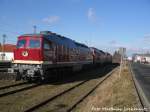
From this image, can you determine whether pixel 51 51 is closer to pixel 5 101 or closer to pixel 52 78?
pixel 52 78

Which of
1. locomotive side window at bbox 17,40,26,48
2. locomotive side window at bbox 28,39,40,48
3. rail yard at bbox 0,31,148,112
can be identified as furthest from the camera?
locomotive side window at bbox 17,40,26,48

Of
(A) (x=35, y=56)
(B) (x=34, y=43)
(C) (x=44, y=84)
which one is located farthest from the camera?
(C) (x=44, y=84)

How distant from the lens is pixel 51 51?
21.0 m

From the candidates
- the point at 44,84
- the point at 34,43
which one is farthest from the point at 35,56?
the point at 44,84

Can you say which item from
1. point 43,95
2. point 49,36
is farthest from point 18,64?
point 43,95

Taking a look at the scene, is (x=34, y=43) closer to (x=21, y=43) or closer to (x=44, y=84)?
(x=21, y=43)

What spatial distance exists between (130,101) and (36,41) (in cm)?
871

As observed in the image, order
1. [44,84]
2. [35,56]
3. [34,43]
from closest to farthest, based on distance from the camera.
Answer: [35,56] → [34,43] → [44,84]

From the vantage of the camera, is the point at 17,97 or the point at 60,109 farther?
the point at 17,97

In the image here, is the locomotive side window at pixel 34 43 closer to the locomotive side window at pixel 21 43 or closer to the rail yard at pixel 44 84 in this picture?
the rail yard at pixel 44 84

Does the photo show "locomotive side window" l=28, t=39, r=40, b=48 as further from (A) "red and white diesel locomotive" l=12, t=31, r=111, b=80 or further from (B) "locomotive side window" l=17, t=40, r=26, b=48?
(B) "locomotive side window" l=17, t=40, r=26, b=48

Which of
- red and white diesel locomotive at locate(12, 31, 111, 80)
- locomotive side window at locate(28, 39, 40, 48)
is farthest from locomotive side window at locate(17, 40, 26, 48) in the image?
locomotive side window at locate(28, 39, 40, 48)

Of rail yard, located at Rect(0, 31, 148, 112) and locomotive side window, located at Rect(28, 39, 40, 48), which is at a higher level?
locomotive side window, located at Rect(28, 39, 40, 48)

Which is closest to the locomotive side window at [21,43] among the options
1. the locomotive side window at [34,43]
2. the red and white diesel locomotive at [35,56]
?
the red and white diesel locomotive at [35,56]
